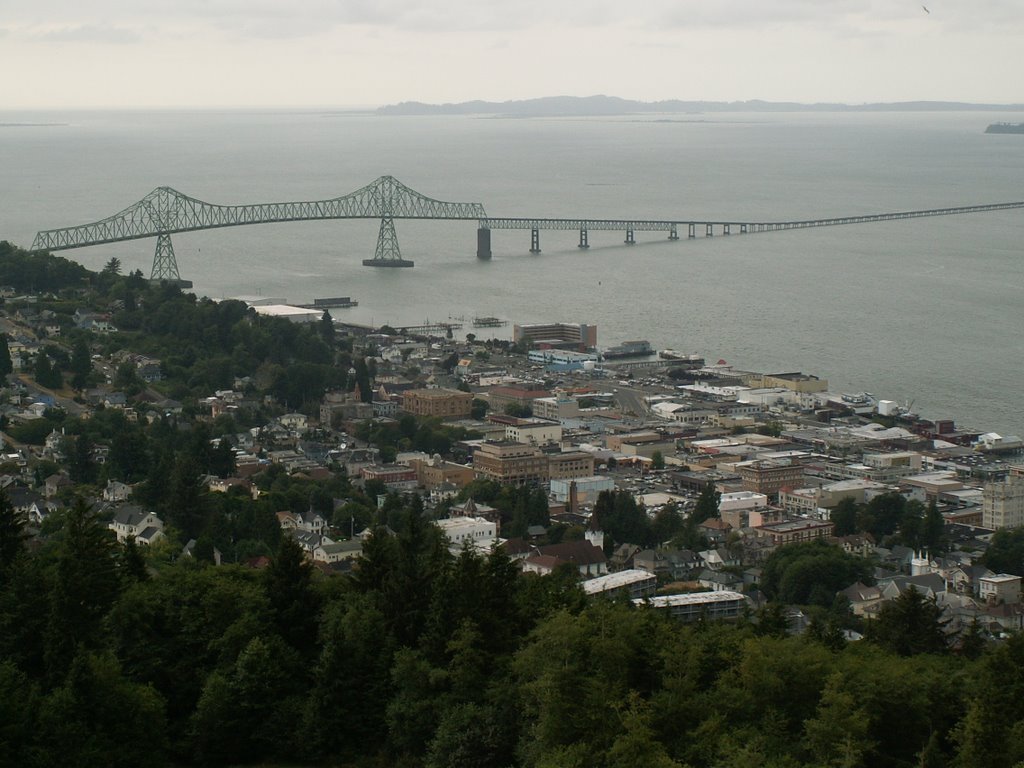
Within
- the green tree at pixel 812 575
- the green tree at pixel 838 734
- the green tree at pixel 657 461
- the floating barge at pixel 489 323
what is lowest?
the green tree at pixel 657 461

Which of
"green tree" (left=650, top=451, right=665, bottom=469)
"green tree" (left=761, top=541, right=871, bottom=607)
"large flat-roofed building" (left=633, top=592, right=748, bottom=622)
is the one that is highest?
"large flat-roofed building" (left=633, top=592, right=748, bottom=622)

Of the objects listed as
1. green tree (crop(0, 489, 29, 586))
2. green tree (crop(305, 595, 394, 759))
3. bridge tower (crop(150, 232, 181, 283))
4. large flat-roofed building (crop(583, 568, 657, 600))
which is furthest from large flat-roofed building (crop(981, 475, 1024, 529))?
bridge tower (crop(150, 232, 181, 283))

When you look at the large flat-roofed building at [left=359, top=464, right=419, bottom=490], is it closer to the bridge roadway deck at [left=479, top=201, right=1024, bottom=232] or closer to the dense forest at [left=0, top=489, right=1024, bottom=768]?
the dense forest at [left=0, top=489, right=1024, bottom=768]

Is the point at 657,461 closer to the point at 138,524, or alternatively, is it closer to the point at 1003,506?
the point at 1003,506

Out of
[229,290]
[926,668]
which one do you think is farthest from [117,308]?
[926,668]

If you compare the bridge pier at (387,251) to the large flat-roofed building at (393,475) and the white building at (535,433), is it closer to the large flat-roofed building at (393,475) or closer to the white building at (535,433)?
the white building at (535,433)

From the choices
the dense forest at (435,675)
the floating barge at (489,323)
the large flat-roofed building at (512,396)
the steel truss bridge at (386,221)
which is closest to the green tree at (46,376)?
the large flat-roofed building at (512,396)

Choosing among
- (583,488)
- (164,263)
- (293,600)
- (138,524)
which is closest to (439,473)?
(583,488)
